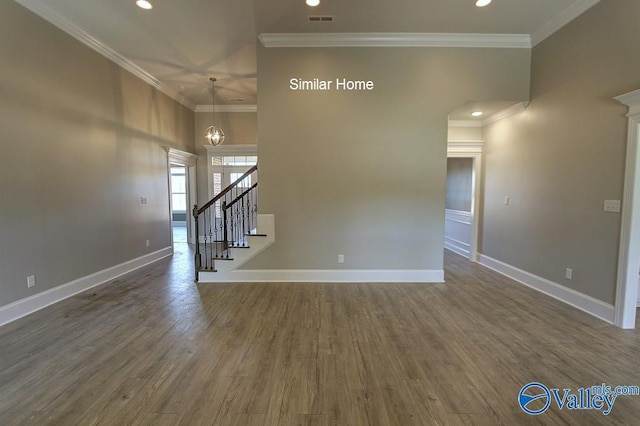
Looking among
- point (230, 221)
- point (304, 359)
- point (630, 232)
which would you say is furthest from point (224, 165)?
point (630, 232)

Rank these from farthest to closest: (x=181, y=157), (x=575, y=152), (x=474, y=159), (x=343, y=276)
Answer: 1. (x=181, y=157)
2. (x=474, y=159)
3. (x=343, y=276)
4. (x=575, y=152)

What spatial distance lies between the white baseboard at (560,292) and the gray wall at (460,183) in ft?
5.24

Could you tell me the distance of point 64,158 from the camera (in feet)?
11.7

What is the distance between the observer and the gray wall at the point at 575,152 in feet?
9.61

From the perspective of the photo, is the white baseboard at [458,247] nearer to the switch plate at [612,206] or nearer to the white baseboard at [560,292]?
the white baseboard at [560,292]

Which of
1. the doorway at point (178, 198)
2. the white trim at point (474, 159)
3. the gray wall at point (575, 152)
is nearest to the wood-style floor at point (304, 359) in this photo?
the gray wall at point (575, 152)

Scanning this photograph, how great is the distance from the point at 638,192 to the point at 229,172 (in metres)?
7.41

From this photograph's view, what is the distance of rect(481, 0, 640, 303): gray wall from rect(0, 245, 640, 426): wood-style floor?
2.37ft

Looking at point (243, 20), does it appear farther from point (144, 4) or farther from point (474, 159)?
point (474, 159)

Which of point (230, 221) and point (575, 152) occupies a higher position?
point (575, 152)

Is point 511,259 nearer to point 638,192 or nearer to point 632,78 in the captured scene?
point 638,192

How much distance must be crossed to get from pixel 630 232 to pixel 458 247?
353 centimetres

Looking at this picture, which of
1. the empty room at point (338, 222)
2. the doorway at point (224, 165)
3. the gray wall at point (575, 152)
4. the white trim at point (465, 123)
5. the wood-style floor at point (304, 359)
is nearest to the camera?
the wood-style floor at point (304, 359)

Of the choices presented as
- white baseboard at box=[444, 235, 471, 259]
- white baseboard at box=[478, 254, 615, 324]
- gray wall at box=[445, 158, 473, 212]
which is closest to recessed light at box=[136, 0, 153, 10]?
gray wall at box=[445, 158, 473, 212]
